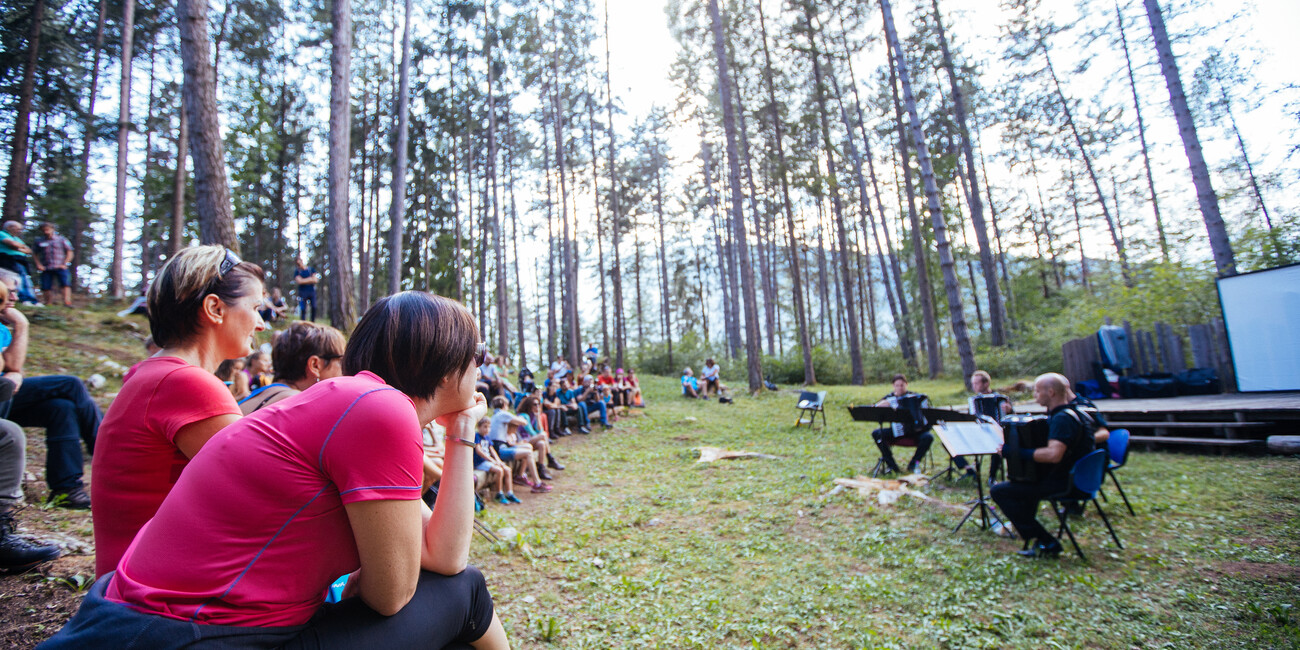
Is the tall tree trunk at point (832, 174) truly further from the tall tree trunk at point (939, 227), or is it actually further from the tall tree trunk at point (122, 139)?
the tall tree trunk at point (122, 139)

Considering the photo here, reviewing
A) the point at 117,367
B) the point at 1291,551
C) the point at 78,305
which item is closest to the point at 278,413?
the point at 1291,551

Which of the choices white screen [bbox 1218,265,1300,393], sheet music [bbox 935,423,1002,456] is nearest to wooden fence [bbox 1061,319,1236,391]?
Result: white screen [bbox 1218,265,1300,393]

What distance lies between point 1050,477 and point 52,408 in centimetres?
635

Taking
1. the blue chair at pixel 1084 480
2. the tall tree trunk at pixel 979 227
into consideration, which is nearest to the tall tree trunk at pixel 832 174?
the tall tree trunk at pixel 979 227

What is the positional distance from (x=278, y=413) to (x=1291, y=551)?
5.94m

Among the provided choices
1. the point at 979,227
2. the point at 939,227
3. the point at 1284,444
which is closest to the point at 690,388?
the point at 939,227

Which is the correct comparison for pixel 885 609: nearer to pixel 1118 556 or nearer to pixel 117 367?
pixel 1118 556

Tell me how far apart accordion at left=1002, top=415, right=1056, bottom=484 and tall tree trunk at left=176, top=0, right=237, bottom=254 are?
666cm

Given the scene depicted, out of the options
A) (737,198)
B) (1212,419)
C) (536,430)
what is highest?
(737,198)

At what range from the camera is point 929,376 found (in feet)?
58.9

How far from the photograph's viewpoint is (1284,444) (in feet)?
19.6

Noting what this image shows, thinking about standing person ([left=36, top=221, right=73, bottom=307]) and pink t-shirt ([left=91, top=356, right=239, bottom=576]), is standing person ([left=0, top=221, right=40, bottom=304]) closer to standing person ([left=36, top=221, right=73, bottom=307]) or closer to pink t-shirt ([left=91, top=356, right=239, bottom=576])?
standing person ([left=36, top=221, right=73, bottom=307])

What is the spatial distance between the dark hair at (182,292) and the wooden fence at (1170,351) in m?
12.1

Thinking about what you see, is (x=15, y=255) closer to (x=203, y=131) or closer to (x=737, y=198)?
(x=203, y=131)
